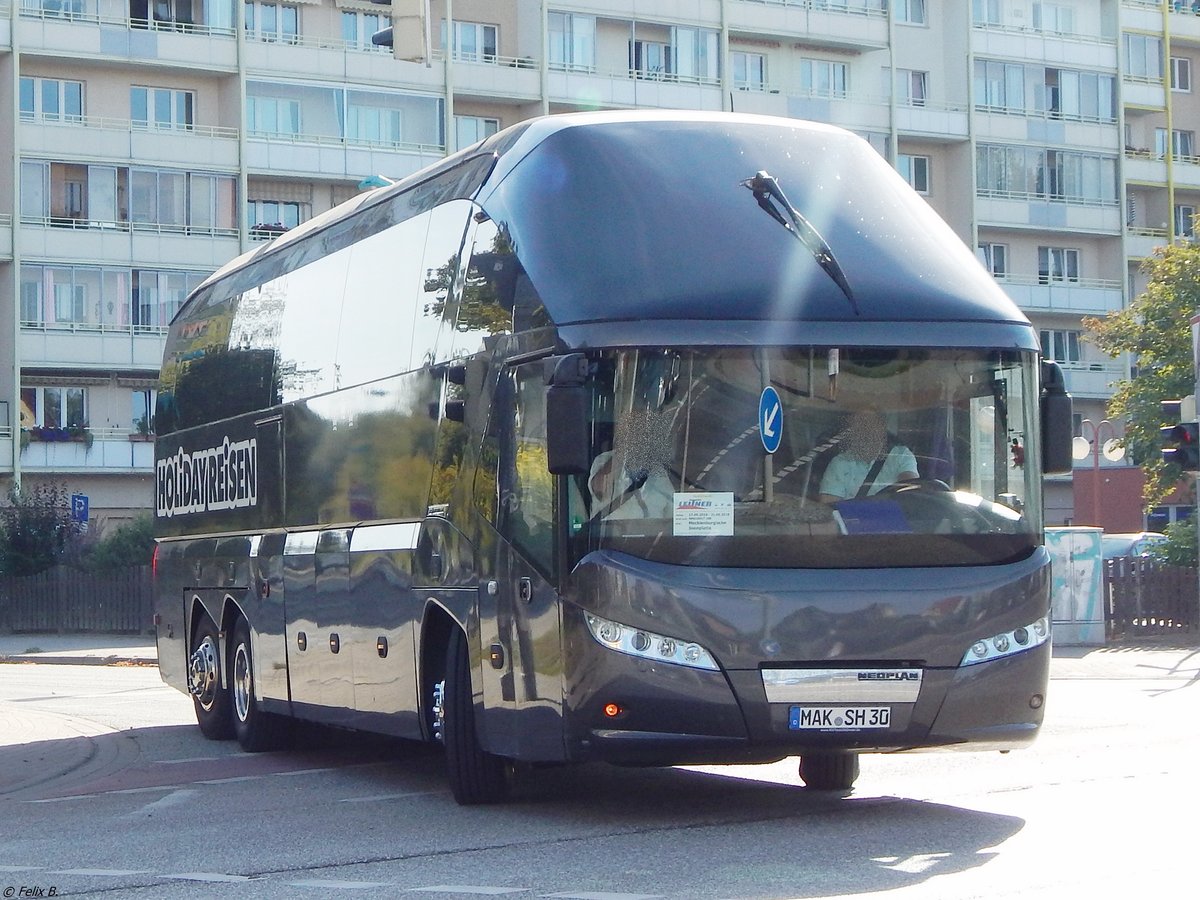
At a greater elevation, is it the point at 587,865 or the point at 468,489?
the point at 468,489

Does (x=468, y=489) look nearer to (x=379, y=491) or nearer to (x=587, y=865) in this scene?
(x=379, y=491)

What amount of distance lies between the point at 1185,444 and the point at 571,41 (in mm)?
44317

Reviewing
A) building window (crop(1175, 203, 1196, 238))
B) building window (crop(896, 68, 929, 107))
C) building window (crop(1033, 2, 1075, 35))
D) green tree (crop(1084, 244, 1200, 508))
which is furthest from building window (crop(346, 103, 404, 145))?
building window (crop(1175, 203, 1196, 238))

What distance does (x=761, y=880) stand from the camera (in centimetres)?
895

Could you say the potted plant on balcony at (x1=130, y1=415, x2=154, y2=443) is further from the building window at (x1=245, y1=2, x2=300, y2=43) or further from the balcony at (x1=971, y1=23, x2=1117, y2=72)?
the balcony at (x1=971, y1=23, x2=1117, y2=72)

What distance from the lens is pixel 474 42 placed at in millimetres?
63469

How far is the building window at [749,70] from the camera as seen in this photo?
6738cm

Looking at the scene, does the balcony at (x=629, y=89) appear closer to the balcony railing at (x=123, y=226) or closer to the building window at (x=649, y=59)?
the building window at (x=649, y=59)

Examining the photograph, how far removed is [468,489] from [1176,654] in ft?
61.4

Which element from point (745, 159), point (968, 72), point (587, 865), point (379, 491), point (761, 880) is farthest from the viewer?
point (968, 72)

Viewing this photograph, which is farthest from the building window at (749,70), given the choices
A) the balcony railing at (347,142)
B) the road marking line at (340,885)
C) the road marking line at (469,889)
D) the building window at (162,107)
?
the road marking line at (469,889)

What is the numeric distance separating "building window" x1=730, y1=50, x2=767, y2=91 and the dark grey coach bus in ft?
183

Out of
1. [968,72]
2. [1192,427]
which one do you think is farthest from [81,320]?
[1192,427]

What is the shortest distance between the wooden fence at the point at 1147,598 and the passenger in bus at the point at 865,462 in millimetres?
21747
